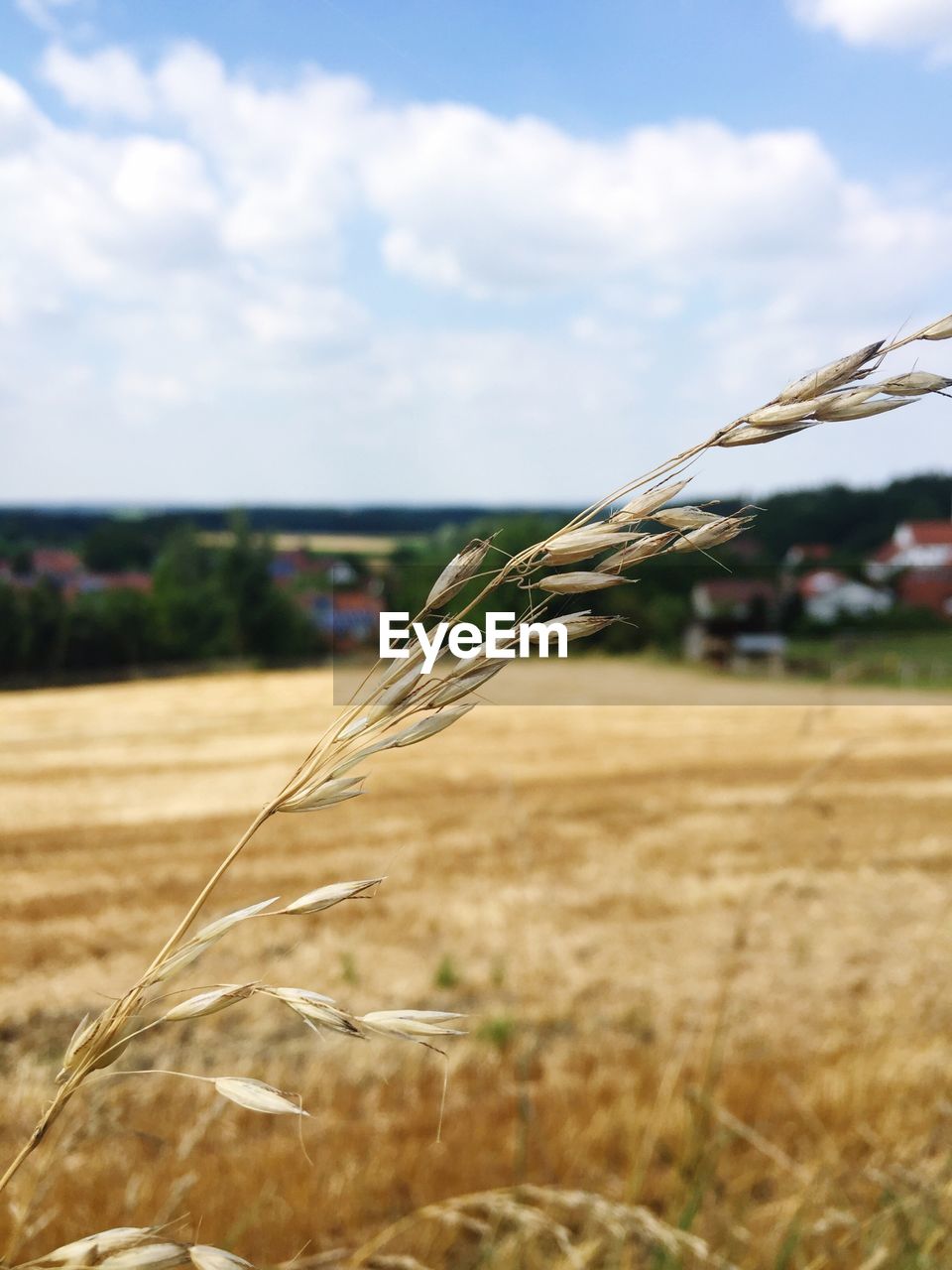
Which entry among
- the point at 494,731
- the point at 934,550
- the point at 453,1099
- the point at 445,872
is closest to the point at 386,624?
the point at 453,1099

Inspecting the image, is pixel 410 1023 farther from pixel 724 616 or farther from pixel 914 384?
pixel 724 616

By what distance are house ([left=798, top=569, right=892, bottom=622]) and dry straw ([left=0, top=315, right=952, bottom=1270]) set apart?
24.7 meters

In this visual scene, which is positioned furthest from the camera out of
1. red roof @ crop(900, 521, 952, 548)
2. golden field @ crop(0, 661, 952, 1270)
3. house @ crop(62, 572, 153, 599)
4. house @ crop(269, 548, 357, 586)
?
house @ crop(269, 548, 357, 586)

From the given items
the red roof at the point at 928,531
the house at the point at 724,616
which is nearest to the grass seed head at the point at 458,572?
the red roof at the point at 928,531

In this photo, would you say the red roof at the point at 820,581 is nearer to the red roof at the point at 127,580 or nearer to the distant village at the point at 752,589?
the distant village at the point at 752,589

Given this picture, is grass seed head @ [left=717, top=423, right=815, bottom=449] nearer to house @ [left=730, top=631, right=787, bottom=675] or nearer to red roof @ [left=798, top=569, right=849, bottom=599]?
red roof @ [left=798, top=569, right=849, bottom=599]

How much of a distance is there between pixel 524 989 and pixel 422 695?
5.64 m

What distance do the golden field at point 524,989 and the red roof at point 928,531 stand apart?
13.2 feet

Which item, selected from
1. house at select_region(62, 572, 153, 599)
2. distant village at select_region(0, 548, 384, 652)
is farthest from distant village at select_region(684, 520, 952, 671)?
house at select_region(62, 572, 153, 599)

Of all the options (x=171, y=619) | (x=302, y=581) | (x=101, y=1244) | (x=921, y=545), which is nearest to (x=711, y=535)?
(x=101, y=1244)

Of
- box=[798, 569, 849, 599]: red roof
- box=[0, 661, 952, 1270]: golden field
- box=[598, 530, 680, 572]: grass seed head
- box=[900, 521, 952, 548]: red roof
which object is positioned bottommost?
box=[0, 661, 952, 1270]: golden field

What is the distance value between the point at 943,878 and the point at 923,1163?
974cm

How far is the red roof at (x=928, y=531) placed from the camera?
16.9 meters

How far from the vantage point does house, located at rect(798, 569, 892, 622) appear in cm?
2442
